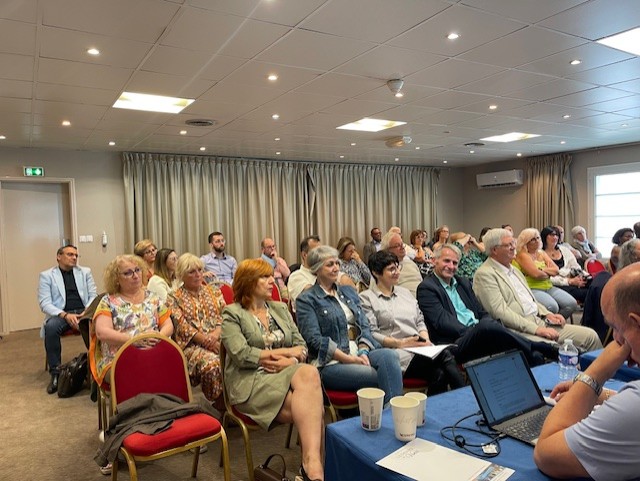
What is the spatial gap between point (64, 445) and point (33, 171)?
4.92 metres

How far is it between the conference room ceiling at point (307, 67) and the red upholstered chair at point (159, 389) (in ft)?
5.94

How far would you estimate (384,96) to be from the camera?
14.9 feet

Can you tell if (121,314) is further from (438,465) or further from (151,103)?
(151,103)

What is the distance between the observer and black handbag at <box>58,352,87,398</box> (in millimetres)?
3997

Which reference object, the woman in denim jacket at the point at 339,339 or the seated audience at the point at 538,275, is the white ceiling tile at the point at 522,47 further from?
the woman in denim jacket at the point at 339,339

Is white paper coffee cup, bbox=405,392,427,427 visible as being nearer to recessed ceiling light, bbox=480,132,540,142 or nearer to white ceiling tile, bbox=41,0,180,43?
white ceiling tile, bbox=41,0,180,43

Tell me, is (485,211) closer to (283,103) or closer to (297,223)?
(297,223)

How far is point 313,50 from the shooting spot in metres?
3.29

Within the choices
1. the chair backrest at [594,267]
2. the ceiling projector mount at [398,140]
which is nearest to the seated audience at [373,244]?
the ceiling projector mount at [398,140]

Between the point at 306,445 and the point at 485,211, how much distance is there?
380 inches

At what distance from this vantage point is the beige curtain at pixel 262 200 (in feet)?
25.0

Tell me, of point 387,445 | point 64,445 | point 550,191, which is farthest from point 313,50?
point 550,191

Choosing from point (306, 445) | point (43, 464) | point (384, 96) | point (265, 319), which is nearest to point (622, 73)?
point (384, 96)

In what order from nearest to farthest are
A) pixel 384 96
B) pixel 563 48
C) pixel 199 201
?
pixel 563 48 < pixel 384 96 < pixel 199 201
